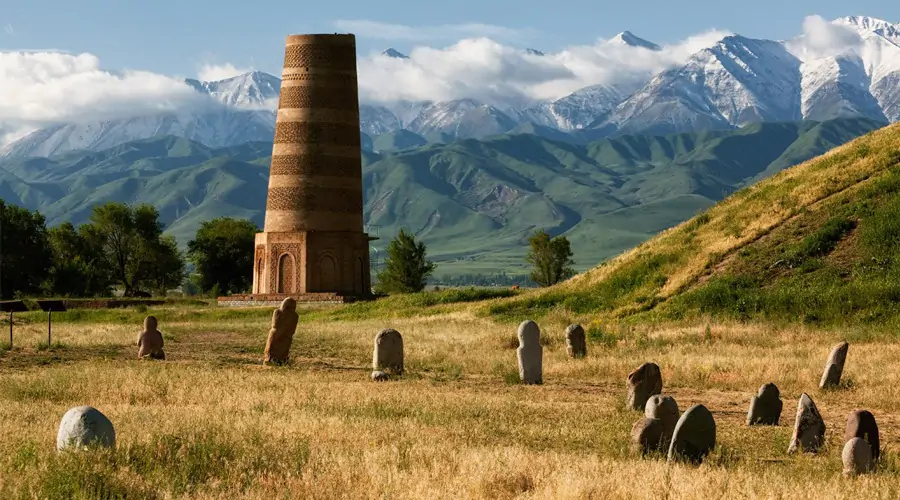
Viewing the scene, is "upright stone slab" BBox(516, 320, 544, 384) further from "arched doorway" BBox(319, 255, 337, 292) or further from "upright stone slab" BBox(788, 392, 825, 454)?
"arched doorway" BBox(319, 255, 337, 292)

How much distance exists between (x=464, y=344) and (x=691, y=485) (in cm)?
2384

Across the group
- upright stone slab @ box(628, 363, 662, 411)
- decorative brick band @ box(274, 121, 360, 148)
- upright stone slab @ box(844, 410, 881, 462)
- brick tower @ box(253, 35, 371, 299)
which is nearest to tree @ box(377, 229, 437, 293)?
brick tower @ box(253, 35, 371, 299)

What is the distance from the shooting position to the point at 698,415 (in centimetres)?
1563

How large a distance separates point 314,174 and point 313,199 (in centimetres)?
145

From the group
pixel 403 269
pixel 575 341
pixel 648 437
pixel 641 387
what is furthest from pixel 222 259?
pixel 648 437

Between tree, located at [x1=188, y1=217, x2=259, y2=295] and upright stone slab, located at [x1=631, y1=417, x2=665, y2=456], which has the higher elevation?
tree, located at [x1=188, y1=217, x2=259, y2=295]

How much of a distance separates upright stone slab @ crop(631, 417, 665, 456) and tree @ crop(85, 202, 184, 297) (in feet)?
323

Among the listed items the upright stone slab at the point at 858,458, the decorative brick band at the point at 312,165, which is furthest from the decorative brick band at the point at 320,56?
the upright stone slab at the point at 858,458

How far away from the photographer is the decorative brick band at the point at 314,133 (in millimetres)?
70188

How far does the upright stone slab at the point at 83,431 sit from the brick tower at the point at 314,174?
56.0 metres

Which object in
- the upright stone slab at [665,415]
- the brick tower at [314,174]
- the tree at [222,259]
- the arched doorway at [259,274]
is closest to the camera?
the upright stone slab at [665,415]

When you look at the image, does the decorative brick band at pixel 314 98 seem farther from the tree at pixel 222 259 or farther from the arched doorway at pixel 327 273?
the tree at pixel 222 259

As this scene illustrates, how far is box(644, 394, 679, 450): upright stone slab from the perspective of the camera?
53.7 ft

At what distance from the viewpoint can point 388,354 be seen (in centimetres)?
2898
